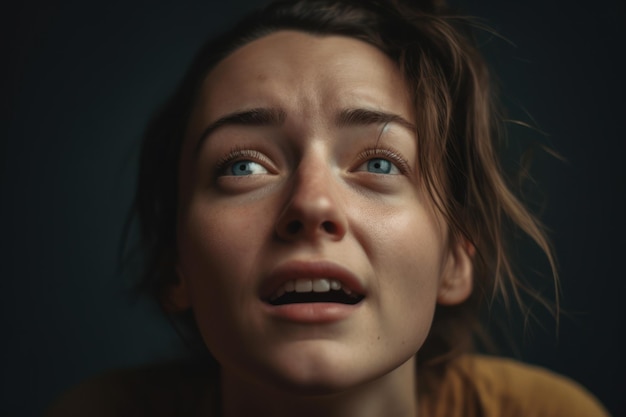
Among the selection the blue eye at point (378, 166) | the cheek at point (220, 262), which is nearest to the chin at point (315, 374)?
the cheek at point (220, 262)

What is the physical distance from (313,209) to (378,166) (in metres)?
0.16

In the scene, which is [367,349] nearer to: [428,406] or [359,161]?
[359,161]

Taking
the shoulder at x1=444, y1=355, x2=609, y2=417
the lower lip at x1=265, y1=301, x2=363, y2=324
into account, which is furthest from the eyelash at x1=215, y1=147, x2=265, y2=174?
the shoulder at x1=444, y1=355, x2=609, y2=417

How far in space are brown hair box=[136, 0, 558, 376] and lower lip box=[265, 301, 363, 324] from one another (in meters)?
0.23

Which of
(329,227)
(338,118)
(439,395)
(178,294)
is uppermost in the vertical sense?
(338,118)

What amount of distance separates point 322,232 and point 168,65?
3.02 feet

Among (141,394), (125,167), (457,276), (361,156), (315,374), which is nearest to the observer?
(315,374)

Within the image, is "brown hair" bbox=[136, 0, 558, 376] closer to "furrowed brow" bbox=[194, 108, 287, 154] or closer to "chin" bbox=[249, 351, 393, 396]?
"furrowed brow" bbox=[194, 108, 287, 154]

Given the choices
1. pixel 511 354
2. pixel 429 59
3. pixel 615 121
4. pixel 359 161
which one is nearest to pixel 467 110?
pixel 429 59

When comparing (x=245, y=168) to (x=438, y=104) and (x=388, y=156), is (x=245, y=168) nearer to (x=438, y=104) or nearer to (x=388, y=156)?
(x=388, y=156)

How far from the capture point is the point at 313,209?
828 millimetres

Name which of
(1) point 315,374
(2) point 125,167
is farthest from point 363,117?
(2) point 125,167

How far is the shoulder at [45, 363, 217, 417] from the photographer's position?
1.23m

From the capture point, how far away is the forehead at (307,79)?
930mm
